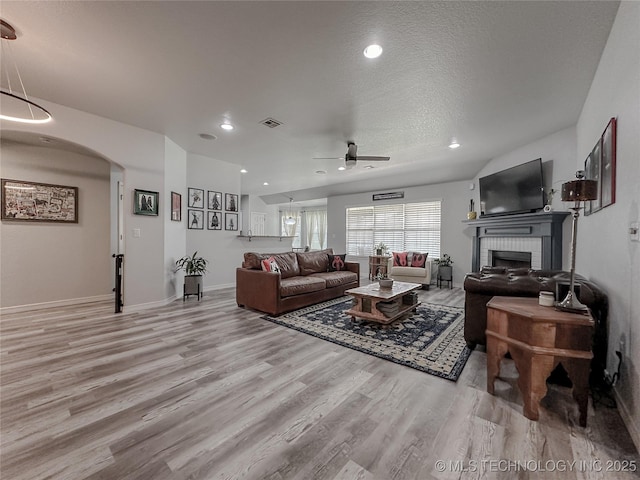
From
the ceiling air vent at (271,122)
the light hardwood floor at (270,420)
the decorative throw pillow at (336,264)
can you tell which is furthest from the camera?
the decorative throw pillow at (336,264)

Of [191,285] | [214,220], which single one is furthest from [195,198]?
[191,285]

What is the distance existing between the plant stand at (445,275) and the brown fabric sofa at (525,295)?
309 centimetres

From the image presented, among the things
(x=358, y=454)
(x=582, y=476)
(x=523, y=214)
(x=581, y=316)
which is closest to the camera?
(x=582, y=476)

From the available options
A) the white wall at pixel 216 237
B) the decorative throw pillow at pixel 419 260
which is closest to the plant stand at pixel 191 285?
the white wall at pixel 216 237

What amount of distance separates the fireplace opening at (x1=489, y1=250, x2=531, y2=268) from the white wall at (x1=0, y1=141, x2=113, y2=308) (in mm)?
7412

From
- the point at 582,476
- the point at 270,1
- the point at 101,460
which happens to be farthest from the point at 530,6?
the point at 101,460

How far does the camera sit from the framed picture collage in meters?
5.09

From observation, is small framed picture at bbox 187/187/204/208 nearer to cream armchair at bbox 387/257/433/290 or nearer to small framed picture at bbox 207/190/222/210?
small framed picture at bbox 207/190/222/210

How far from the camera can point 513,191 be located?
175 inches

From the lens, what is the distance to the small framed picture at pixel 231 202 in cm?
566

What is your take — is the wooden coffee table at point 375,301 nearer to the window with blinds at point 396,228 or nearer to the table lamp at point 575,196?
the table lamp at point 575,196

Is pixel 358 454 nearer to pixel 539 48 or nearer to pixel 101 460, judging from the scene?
pixel 101 460

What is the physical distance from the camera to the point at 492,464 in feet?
4.17

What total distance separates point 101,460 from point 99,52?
9.80ft
